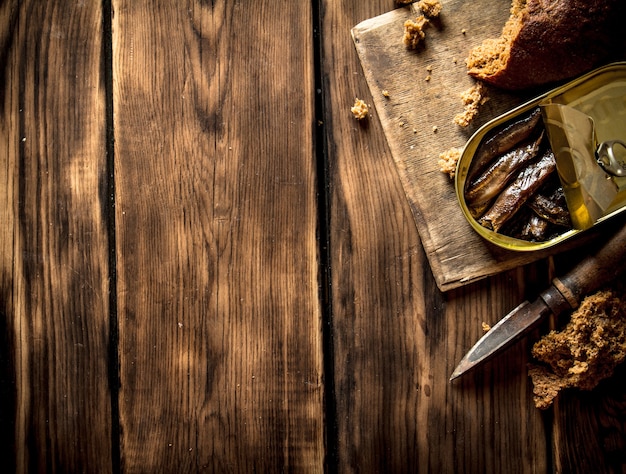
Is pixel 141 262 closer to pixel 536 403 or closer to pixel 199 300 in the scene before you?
pixel 199 300

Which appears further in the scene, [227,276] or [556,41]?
[227,276]

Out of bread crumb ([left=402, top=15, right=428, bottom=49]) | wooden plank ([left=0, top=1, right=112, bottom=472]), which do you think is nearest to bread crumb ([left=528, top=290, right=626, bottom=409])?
bread crumb ([left=402, top=15, right=428, bottom=49])

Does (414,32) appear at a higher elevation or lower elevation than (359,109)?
higher

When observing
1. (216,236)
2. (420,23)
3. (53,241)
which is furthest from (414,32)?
(53,241)

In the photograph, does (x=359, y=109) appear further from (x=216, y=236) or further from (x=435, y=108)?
(x=216, y=236)

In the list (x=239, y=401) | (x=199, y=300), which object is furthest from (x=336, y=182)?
(x=239, y=401)

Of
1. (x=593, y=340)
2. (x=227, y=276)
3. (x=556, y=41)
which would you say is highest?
(x=556, y=41)
